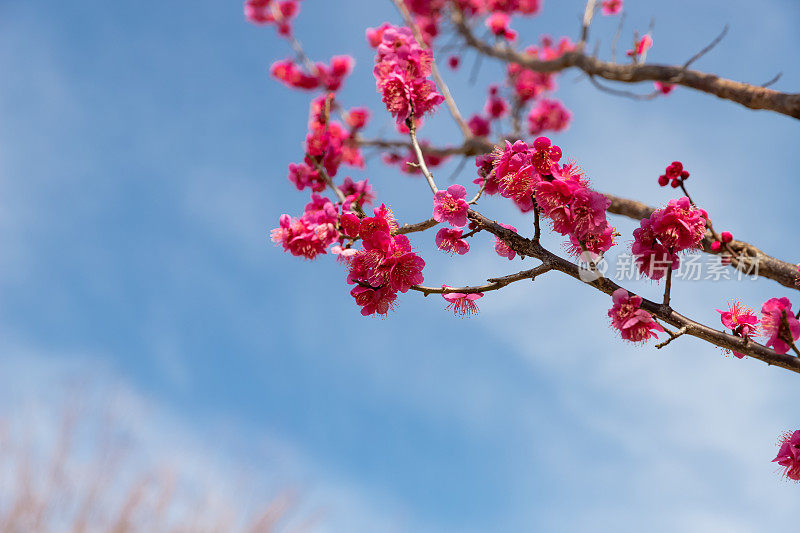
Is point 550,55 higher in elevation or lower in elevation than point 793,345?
higher

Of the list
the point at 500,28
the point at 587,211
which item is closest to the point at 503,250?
the point at 587,211

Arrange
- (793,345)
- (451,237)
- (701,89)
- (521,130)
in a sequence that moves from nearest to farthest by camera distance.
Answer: (793,345) < (451,237) < (701,89) < (521,130)

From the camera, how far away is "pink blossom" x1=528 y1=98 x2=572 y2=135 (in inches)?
306

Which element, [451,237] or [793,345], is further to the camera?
[451,237]

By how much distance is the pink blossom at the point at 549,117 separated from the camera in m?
7.77

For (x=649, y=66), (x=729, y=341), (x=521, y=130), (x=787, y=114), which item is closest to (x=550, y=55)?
(x=521, y=130)

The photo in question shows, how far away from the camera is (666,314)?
1724 millimetres

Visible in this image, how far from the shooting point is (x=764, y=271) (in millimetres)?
2533

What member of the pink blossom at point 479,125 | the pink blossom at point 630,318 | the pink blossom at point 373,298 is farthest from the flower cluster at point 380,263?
the pink blossom at point 479,125

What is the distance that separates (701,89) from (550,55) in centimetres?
494

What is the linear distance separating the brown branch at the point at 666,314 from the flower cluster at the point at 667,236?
18 cm

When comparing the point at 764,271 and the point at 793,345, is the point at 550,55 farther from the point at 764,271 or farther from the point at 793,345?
the point at 793,345

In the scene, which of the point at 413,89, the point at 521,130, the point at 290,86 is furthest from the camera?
the point at 290,86

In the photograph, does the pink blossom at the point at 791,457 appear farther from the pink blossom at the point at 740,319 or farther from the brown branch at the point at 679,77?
the brown branch at the point at 679,77
